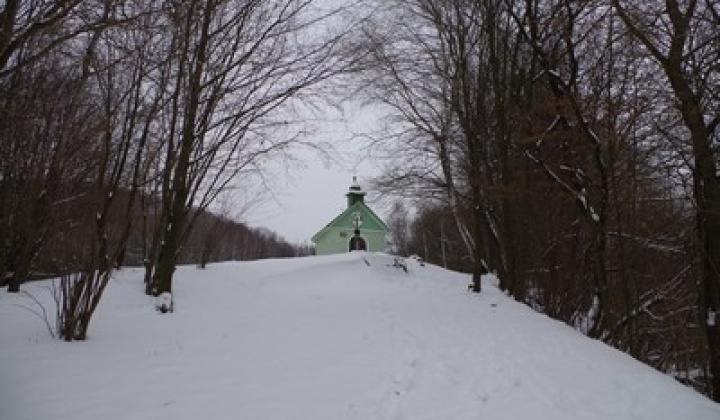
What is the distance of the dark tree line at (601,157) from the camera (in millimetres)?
6426

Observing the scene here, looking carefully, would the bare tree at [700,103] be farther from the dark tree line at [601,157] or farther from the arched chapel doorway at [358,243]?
the arched chapel doorway at [358,243]

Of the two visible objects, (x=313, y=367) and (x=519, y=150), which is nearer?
(x=313, y=367)

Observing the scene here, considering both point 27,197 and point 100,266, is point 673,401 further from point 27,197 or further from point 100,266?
point 27,197

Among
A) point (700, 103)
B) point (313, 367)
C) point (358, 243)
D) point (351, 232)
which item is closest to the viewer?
point (313, 367)

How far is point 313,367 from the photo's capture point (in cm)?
494

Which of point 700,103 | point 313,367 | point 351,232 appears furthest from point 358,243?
point 313,367

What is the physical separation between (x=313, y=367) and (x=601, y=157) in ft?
19.6

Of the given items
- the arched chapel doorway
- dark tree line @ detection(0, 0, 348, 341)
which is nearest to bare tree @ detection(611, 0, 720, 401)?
dark tree line @ detection(0, 0, 348, 341)

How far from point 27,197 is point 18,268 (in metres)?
1.35

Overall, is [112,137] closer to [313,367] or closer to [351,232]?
[313,367]

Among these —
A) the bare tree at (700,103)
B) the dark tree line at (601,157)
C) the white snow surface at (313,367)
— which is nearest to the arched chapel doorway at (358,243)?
the dark tree line at (601,157)

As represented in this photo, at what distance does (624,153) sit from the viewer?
797cm

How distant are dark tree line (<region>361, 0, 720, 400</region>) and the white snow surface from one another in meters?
1.77

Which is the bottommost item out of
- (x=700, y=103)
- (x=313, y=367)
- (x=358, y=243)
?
(x=313, y=367)
